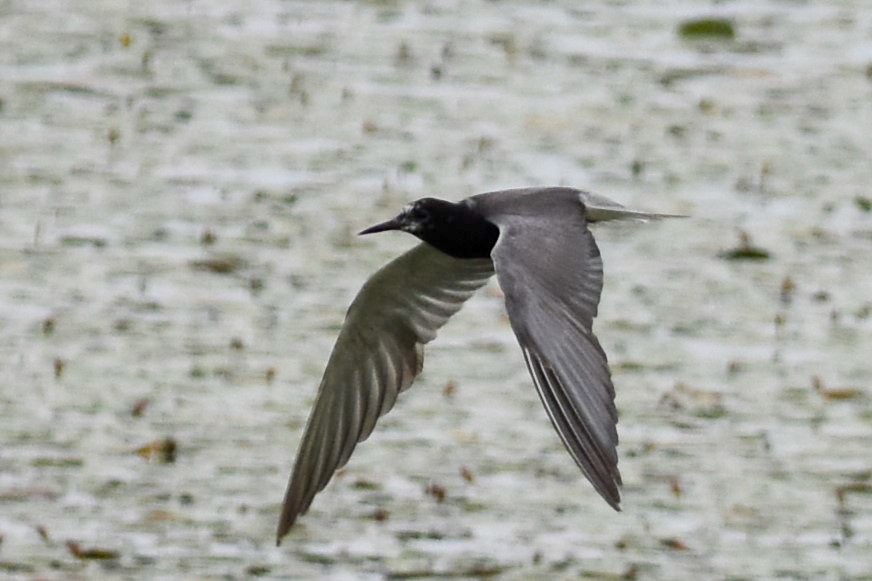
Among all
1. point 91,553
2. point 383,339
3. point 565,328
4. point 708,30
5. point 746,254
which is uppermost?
point 565,328

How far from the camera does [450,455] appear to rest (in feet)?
21.8

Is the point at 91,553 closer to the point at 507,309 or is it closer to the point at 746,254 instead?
the point at 507,309

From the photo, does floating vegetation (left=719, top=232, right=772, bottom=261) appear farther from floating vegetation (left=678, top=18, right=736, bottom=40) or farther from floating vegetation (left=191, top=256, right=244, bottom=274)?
floating vegetation (left=678, top=18, right=736, bottom=40)

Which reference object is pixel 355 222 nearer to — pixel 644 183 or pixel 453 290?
pixel 644 183

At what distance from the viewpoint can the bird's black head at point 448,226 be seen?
5520 mm

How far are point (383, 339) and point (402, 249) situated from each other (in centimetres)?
245

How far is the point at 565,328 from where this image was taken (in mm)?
4871

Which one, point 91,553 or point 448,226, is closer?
point 448,226

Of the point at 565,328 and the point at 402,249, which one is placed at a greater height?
the point at 565,328

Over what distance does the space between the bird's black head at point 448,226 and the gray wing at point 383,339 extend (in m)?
0.21

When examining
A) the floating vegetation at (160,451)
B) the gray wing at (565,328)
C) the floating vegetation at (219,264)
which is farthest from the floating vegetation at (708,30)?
the gray wing at (565,328)

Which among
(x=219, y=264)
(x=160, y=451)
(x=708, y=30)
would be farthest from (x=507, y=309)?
(x=708, y=30)

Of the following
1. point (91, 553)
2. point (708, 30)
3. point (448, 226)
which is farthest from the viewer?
point (708, 30)

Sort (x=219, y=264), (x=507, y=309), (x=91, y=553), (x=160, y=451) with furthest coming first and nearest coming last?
(x=219, y=264) < (x=160, y=451) < (x=91, y=553) < (x=507, y=309)
